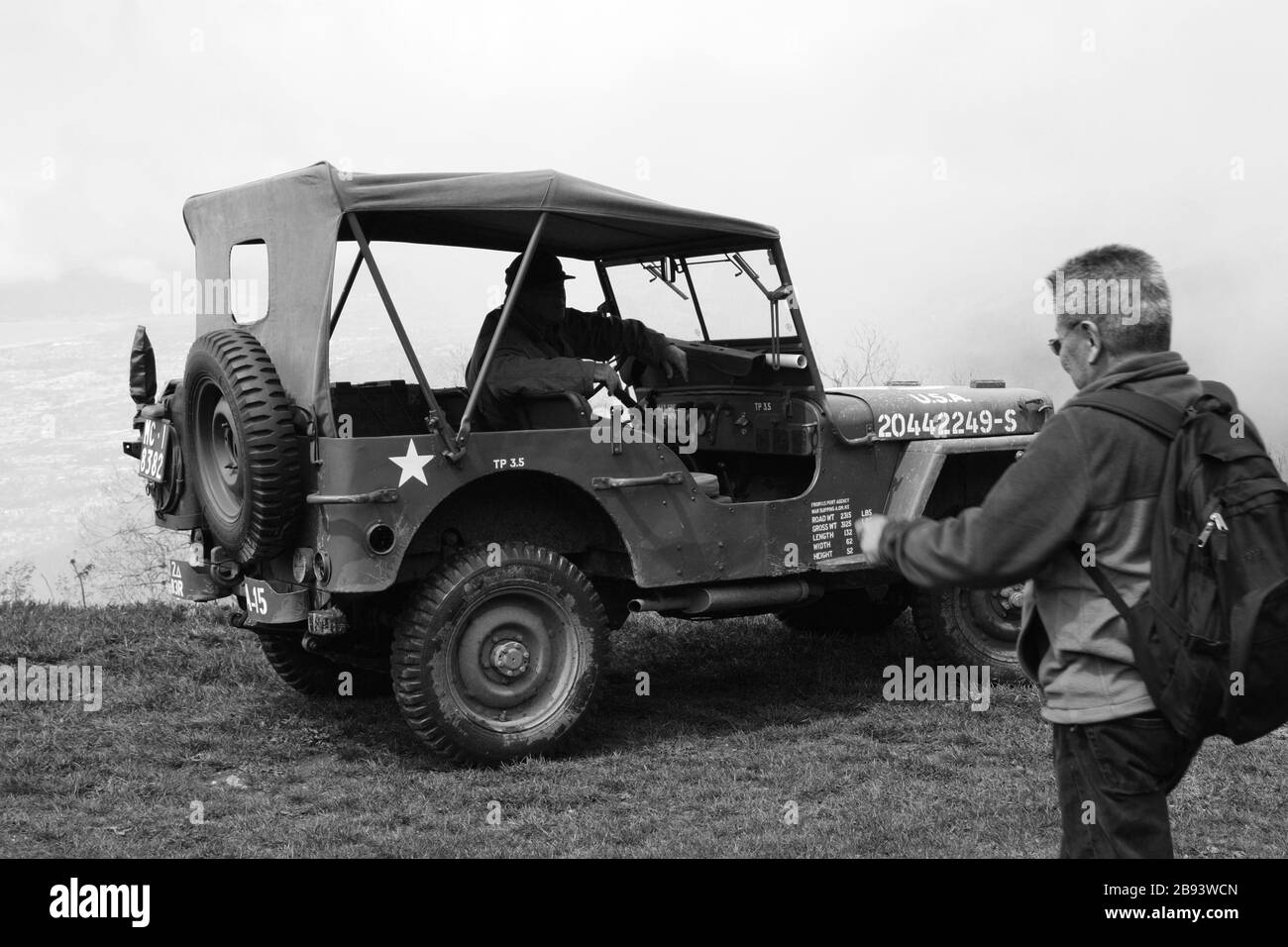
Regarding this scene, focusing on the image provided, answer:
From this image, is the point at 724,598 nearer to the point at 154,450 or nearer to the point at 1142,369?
the point at 154,450

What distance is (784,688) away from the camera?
666cm

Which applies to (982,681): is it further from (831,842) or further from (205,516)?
(205,516)

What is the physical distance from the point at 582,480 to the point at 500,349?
2.36 ft

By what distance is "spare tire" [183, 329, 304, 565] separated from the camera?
4.91m

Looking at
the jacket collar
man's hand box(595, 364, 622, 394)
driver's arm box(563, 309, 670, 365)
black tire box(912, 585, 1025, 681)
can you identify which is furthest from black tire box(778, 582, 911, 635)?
the jacket collar

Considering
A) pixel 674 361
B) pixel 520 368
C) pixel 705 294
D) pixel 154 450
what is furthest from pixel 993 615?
pixel 154 450

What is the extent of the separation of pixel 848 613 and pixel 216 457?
3.81 m

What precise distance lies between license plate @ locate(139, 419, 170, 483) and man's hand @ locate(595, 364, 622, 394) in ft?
6.21

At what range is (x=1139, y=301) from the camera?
265 cm

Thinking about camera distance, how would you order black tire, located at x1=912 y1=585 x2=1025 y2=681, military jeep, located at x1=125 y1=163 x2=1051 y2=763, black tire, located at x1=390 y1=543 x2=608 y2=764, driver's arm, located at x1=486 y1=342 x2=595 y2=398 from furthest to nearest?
1. black tire, located at x1=912 y1=585 x2=1025 y2=681
2. driver's arm, located at x1=486 y1=342 x2=595 y2=398
3. black tire, located at x1=390 y1=543 x2=608 y2=764
4. military jeep, located at x1=125 y1=163 x2=1051 y2=763

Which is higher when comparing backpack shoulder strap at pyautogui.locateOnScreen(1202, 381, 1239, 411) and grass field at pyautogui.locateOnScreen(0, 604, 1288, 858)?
backpack shoulder strap at pyautogui.locateOnScreen(1202, 381, 1239, 411)

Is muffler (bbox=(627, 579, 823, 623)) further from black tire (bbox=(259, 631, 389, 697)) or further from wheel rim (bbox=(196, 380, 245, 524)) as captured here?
wheel rim (bbox=(196, 380, 245, 524))

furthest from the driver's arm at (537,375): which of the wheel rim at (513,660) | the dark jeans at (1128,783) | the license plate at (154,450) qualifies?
the dark jeans at (1128,783)
